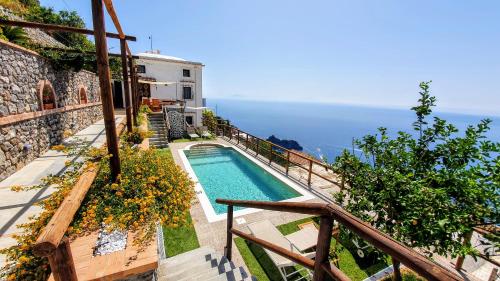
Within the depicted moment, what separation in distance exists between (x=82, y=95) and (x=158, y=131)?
4.30m

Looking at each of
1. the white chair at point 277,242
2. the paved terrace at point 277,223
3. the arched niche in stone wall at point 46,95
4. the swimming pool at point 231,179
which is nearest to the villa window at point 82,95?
the arched niche in stone wall at point 46,95

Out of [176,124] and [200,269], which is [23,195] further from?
[176,124]

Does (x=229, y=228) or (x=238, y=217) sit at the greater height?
(x=229, y=228)

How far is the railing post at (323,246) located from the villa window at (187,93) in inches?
890

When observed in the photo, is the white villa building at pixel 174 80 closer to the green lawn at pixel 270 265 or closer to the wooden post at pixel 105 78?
the wooden post at pixel 105 78

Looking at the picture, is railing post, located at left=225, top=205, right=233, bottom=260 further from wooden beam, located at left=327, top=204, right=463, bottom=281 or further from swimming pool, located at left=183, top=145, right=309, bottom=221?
wooden beam, located at left=327, top=204, right=463, bottom=281

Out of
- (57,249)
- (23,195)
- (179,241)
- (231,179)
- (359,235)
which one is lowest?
(231,179)

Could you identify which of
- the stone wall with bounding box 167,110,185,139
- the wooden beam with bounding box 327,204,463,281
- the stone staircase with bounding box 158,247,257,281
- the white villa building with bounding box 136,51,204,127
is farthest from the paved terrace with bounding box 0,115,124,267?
the white villa building with bounding box 136,51,204,127

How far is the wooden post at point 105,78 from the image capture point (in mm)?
3400

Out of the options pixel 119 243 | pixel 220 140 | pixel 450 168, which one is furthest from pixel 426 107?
pixel 220 140

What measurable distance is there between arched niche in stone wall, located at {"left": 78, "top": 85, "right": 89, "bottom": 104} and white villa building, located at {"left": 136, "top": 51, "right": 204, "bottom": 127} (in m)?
8.35

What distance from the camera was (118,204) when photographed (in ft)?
10.9

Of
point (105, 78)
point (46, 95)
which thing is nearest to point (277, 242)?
point (105, 78)

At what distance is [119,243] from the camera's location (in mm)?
2746
